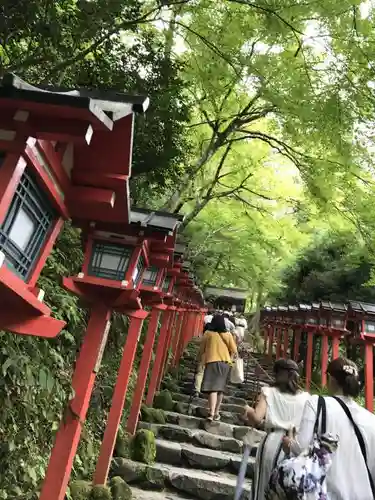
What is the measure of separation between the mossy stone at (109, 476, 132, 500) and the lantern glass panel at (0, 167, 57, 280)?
449 cm

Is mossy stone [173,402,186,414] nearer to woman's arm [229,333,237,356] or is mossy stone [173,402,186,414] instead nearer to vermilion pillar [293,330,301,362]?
woman's arm [229,333,237,356]

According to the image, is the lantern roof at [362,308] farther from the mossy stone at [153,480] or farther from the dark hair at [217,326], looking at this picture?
the mossy stone at [153,480]

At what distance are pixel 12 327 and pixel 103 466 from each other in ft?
12.9

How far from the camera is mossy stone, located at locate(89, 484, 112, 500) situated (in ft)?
18.8

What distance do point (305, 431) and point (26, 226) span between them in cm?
223

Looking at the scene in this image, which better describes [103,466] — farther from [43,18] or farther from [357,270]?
[357,270]

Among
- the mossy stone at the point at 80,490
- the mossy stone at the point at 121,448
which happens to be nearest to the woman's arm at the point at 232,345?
the mossy stone at the point at 121,448

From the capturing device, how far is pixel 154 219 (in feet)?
16.0

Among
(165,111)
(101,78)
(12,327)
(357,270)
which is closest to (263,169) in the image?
(357,270)

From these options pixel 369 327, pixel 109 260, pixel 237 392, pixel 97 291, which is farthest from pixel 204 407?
pixel 109 260

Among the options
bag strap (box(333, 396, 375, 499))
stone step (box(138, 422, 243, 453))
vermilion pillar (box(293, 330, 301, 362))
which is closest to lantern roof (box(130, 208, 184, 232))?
bag strap (box(333, 396, 375, 499))

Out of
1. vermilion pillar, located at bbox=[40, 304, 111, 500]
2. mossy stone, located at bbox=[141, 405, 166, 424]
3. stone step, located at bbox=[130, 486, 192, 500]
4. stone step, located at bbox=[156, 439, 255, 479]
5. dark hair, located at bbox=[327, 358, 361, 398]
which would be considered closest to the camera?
dark hair, located at bbox=[327, 358, 361, 398]

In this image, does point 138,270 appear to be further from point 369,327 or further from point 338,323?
point 338,323

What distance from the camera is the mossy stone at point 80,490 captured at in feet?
18.2
